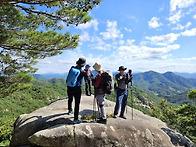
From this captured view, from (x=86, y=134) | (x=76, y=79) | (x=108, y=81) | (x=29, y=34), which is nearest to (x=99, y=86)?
(x=108, y=81)

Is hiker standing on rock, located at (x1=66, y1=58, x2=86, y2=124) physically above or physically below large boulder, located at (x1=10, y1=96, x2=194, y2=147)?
above

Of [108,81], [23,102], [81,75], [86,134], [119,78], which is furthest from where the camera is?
[23,102]

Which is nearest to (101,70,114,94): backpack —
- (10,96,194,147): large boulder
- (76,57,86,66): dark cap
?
(76,57,86,66): dark cap

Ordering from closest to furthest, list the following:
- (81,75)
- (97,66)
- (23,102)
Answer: (97,66) → (81,75) → (23,102)

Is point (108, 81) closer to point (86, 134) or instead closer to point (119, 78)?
point (119, 78)

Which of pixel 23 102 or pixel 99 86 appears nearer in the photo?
pixel 99 86

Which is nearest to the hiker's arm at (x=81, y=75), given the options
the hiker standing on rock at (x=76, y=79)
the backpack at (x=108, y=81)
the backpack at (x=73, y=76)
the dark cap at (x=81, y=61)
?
the hiker standing on rock at (x=76, y=79)

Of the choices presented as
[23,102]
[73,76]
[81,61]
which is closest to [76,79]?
[73,76]

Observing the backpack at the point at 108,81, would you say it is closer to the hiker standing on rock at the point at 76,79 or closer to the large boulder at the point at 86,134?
the hiker standing on rock at the point at 76,79

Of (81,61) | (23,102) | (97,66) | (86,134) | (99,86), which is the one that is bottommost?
(23,102)

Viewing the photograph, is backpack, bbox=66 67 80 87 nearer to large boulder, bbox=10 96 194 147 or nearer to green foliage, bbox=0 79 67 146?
large boulder, bbox=10 96 194 147

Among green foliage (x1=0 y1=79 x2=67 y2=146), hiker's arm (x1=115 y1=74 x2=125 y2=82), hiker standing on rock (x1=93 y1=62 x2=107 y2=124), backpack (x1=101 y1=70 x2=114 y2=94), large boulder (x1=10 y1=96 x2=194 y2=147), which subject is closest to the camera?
large boulder (x1=10 y1=96 x2=194 y2=147)

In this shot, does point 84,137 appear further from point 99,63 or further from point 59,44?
point 59,44

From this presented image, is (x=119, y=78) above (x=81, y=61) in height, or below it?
below
